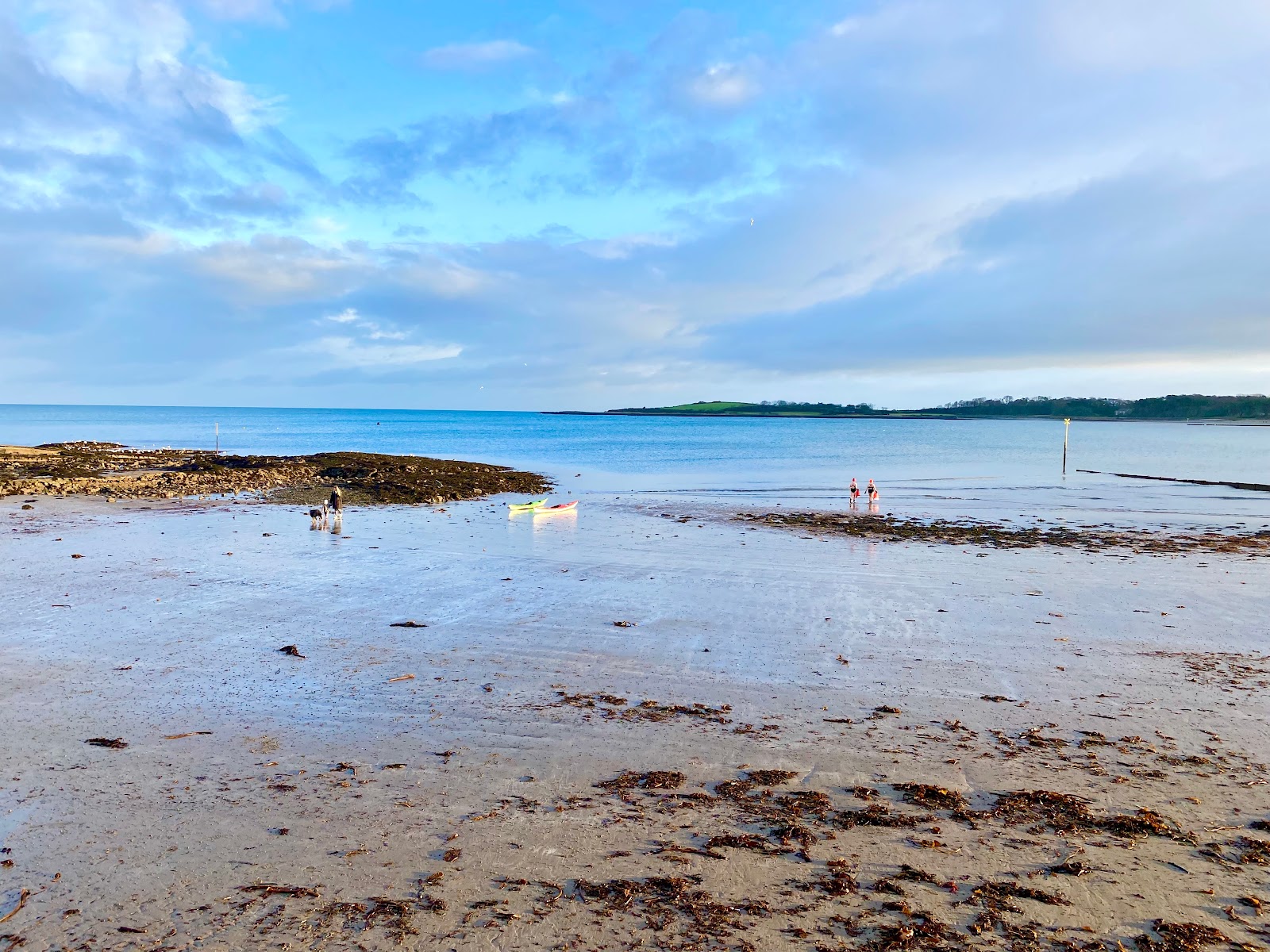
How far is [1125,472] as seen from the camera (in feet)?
191

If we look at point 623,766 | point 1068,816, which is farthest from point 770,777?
point 1068,816

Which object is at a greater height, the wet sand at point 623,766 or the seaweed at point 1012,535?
the wet sand at point 623,766

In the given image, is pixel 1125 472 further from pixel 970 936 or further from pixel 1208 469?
pixel 970 936


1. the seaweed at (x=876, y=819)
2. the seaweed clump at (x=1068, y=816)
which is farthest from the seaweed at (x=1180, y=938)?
the seaweed at (x=876, y=819)

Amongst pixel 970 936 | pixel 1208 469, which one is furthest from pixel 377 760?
pixel 1208 469

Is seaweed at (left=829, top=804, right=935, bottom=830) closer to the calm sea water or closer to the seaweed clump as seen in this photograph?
the seaweed clump

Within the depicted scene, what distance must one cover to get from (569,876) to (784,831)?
5.88 ft

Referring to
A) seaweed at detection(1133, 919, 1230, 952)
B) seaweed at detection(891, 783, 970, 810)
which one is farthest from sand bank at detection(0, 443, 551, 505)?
seaweed at detection(1133, 919, 1230, 952)

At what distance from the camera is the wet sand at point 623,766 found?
548 centimetres

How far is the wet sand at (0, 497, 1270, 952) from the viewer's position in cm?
548

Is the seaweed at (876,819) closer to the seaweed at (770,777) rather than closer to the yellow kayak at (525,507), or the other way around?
the seaweed at (770,777)

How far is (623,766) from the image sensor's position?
7871 mm

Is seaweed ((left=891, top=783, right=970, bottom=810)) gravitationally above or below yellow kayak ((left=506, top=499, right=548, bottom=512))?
below

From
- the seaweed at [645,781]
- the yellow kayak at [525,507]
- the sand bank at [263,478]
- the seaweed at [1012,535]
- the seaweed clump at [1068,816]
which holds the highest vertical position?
the sand bank at [263,478]
